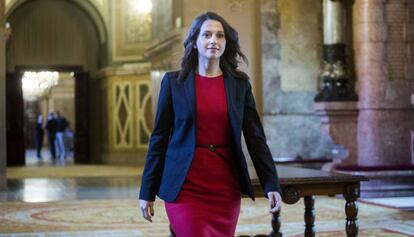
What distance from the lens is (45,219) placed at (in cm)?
755

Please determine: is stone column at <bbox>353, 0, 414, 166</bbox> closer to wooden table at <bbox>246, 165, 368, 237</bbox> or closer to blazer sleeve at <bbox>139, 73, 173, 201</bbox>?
wooden table at <bbox>246, 165, 368, 237</bbox>

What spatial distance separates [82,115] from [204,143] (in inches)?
663

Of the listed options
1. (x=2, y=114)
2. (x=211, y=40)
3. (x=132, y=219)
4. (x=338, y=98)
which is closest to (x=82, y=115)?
(x=2, y=114)

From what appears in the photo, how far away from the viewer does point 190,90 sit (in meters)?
2.93

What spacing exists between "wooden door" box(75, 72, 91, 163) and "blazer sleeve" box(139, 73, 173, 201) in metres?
16.7

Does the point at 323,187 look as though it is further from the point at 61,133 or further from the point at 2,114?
the point at 61,133

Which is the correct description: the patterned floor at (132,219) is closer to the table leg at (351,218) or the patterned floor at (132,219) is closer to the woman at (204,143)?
the table leg at (351,218)

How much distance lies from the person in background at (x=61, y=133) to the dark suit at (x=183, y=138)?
19.5 meters

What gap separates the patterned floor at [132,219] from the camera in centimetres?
653

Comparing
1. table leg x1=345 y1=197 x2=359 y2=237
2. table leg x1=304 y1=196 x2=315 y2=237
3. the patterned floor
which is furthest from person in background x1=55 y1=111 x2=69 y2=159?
table leg x1=345 y1=197 x2=359 y2=237

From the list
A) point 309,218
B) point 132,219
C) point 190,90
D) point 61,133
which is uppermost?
point 190,90

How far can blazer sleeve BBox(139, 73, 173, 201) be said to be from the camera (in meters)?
2.96

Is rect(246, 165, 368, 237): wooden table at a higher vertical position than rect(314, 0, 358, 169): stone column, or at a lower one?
lower

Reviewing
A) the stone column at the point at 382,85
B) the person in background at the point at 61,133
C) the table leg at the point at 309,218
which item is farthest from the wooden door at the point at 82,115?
the table leg at the point at 309,218
